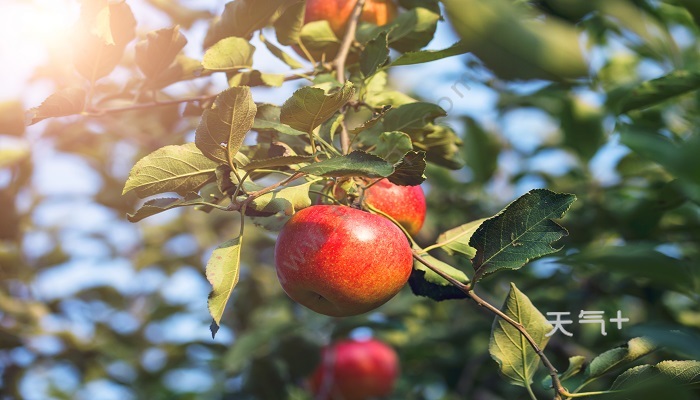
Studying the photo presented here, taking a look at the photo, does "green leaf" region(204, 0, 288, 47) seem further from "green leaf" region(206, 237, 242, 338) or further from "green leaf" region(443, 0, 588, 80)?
"green leaf" region(443, 0, 588, 80)

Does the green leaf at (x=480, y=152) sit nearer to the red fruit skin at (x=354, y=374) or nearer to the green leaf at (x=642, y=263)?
the red fruit skin at (x=354, y=374)

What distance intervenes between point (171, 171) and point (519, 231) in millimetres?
436

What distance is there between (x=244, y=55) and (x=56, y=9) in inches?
25.1

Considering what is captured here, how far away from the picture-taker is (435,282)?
94cm

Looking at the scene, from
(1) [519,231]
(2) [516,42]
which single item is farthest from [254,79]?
(2) [516,42]

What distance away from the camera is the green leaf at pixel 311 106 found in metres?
0.79

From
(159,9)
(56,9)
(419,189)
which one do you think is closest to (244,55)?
(419,189)

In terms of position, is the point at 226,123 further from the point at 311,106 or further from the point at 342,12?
the point at 342,12

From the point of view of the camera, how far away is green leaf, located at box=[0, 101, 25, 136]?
1.82 m

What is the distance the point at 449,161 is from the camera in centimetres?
115

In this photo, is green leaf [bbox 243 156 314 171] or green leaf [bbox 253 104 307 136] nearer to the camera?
green leaf [bbox 243 156 314 171]

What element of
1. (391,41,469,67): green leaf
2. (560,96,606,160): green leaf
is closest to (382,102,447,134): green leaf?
(391,41,469,67): green leaf

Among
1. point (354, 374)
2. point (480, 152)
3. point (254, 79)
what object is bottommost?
point (354, 374)

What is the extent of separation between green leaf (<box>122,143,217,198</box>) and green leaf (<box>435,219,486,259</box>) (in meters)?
0.34
